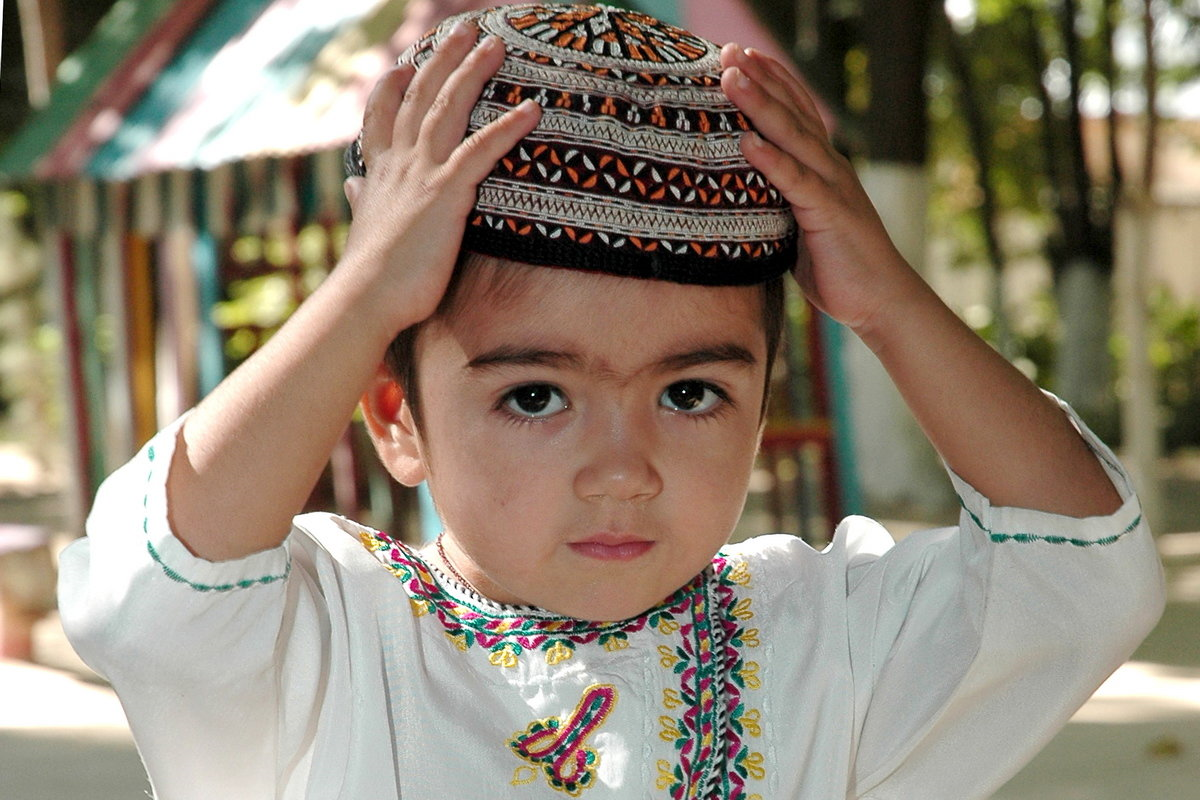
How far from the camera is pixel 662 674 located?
163 cm

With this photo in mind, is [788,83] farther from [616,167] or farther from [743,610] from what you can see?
[743,610]

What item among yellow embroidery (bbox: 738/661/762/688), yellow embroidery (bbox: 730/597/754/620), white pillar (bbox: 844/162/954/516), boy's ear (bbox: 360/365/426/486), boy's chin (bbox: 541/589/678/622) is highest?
boy's ear (bbox: 360/365/426/486)

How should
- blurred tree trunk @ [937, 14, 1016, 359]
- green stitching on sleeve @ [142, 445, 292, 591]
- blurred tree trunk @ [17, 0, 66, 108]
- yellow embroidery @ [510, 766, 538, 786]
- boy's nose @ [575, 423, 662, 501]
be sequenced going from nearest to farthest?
1. green stitching on sleeve @ [142, 445, 292, 591]
2. boy's nose @ [575, 423, 662, 501]
3. yellow embroidery @ [510, 766, 538, 786]
4. blurred tree trunk @ [17, 0, 66, 108]
5. blurred tree trunk @ [937, 14, 1016, 359]

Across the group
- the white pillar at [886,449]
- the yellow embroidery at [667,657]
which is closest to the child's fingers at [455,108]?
the yellow embroidery at [667,657]

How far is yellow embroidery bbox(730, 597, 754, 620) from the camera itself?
67.4 inches

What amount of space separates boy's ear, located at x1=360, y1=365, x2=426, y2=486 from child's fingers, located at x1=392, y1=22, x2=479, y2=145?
13.1 inches

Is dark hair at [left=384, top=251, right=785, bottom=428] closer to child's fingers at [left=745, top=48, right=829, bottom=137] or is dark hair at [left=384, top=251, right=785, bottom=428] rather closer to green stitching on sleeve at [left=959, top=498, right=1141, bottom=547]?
child's fingers at [left=745, top=48, right=829, bottom=137]

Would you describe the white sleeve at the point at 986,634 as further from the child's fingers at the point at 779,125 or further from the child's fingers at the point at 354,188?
the child's fingers at the point at 354,188

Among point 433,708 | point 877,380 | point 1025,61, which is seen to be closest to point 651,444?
point 433,708

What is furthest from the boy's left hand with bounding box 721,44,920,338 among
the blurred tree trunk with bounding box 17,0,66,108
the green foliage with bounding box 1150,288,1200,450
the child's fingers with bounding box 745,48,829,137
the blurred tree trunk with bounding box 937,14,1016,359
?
the green foliage with bounding box 1150,288,1200,450

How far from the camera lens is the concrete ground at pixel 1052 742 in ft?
13.8

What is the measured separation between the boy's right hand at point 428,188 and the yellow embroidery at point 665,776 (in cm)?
57

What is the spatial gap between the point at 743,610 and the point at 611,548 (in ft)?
1.00

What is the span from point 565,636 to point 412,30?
13.3 feet
